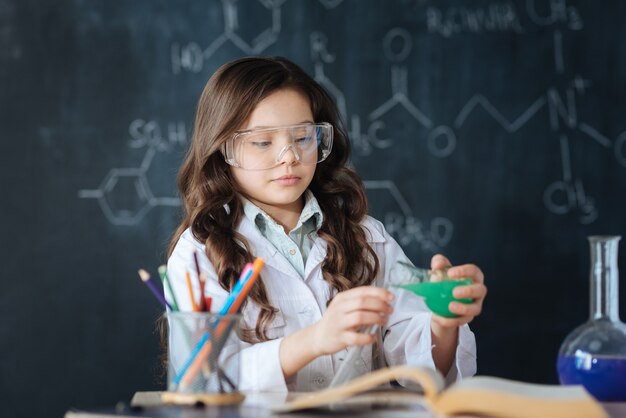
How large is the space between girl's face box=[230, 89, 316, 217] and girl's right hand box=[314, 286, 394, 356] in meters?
0.52

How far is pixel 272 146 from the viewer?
5.70ft

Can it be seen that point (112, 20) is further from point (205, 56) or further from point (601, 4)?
point (601, 4)

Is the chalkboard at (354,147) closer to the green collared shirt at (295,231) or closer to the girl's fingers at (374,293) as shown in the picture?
the green collared shirt at (295,231)

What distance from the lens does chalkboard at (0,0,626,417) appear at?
3012mm

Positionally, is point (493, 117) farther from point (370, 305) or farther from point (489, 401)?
point (489, 401)

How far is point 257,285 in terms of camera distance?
1.71m

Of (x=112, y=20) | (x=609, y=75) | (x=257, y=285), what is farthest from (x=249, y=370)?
(x=609, y=75)

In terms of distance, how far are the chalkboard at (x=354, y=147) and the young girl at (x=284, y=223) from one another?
1.11 meters

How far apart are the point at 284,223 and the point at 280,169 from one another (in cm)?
19

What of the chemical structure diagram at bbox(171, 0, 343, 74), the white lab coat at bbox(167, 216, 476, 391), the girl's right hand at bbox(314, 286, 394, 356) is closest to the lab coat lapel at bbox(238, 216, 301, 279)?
the white lab coat at bbox(167, 216, 476, 391)

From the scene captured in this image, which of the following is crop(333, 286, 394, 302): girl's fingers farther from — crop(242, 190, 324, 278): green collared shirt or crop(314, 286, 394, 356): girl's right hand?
crop(242, 190, 324, 278): green collared shirt

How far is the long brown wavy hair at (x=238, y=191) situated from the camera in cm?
174

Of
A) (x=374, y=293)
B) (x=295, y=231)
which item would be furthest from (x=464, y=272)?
(x=295, y=231)

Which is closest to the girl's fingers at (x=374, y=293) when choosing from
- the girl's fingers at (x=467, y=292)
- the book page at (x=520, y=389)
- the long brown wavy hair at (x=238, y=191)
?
the girl's fingers at (x=467, y=292)
